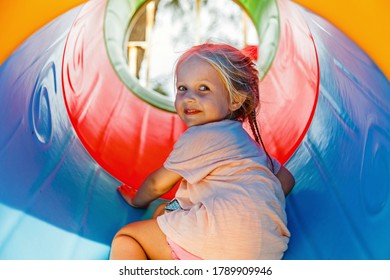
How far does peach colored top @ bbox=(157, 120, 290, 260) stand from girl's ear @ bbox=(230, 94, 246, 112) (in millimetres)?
70

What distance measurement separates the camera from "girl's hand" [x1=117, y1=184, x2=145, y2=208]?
1.97 metres

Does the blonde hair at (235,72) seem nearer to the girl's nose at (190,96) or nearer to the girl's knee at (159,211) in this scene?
the girl's nose at (190,96)

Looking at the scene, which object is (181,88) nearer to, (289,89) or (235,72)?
(235,72)

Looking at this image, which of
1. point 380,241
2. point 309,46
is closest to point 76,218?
point 380,241

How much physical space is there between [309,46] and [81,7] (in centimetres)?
86

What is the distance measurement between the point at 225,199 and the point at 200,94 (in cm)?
35

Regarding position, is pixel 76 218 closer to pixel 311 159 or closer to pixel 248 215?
pixel 248 215

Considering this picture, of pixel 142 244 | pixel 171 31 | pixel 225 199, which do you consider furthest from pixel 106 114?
pixel 171 31

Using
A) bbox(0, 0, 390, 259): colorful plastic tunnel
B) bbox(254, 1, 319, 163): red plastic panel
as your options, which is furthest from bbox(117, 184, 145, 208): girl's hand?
bbox(254, 1, 319, 163): red plastic panel

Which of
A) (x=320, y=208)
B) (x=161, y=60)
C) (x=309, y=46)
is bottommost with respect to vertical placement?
(x=161, y=60)

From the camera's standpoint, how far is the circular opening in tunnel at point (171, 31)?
14.8 ft

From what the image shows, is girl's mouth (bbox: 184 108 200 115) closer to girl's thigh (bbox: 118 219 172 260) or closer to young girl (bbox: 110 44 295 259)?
young girl (bbox: 110 44 295 259)

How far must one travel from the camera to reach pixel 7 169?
5.98 ft

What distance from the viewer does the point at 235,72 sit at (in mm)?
1748
